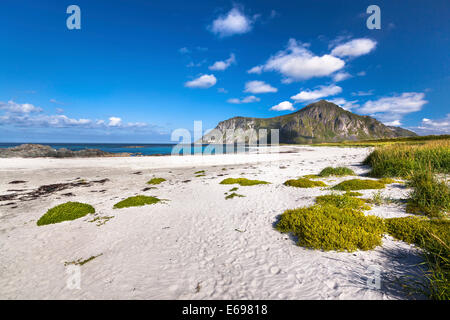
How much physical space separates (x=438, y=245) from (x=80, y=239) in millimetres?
10973

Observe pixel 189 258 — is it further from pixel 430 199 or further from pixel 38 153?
pixel 38 153

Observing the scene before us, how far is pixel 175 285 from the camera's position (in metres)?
4.20

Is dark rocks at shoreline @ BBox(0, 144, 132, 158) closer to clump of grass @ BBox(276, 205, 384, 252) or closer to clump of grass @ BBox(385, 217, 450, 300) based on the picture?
clump of grass @ BBox(276, 205, 384, 252)

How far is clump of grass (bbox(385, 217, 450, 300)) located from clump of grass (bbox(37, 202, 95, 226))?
40.6 feet

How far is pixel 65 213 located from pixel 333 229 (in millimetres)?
11755

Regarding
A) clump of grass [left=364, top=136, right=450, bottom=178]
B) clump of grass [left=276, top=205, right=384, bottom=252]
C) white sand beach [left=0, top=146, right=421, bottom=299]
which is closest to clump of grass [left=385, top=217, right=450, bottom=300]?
white sand beach [left=0, top=146, right=421, bottom=299]

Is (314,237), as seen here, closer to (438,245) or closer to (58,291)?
(438,245)

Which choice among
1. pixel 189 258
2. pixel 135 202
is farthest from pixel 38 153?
pixel 189 258

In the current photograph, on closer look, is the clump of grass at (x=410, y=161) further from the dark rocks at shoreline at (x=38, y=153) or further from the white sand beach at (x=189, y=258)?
the dark rocks at shoreline at (x=38, y=153)

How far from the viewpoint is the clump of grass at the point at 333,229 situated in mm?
5160

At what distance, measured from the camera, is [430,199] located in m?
7.25

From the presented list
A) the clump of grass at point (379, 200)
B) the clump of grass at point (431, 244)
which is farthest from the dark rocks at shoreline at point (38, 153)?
the clump of grass at point (431, 244)

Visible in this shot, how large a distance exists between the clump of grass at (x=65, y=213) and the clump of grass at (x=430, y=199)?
14.7 m

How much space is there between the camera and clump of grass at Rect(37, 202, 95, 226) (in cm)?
837
